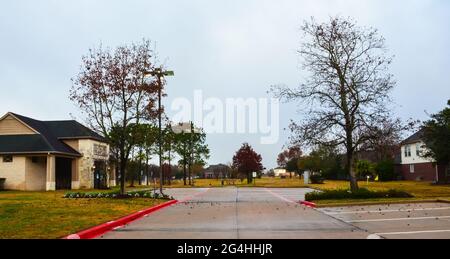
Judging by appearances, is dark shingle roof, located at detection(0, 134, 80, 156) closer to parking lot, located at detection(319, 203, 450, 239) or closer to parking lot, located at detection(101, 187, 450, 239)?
parking lot, located at detection(101, 187, 450, 239)

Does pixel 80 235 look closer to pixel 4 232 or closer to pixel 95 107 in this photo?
pixel 4 232

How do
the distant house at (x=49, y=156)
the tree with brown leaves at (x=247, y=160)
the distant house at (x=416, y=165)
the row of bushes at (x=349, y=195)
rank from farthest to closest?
the tree with brown leaves at (x=247, y=160) → the distant house at (x=416, y=165) → the distant house at (x=49, y=156) → the row of bushes at (x=349, y=195)

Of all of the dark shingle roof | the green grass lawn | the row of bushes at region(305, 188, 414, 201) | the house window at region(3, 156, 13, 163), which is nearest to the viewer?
the green grass lawn

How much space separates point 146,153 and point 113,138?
1538 inches

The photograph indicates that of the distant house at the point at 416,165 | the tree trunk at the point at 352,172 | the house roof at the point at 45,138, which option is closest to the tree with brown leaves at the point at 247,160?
the distant house at the point at 416,165

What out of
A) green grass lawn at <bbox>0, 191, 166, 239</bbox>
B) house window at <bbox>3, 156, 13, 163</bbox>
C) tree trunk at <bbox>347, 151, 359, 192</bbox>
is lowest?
green grass lawn at <bbox>0, 191, 166, 239</bbox>

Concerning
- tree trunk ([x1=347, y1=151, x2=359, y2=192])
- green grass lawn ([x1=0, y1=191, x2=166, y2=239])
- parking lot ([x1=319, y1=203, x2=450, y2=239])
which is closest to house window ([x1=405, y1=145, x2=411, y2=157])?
tree trunk ([x1=347, y1=151, x2=359, y2=192])

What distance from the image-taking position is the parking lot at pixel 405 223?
41.6ft

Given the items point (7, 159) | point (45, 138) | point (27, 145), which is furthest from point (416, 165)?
point (7, 159)

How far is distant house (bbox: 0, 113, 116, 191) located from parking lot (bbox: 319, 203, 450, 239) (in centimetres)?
3012

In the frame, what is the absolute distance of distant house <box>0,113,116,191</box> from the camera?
47.6m

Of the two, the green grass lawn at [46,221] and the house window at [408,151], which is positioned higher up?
the house window at [408,151]

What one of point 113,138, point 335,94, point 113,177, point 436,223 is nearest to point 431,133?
point 335,94

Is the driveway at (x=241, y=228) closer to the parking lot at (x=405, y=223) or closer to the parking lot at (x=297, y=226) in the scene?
the parking lot at (x=297, y=226)
